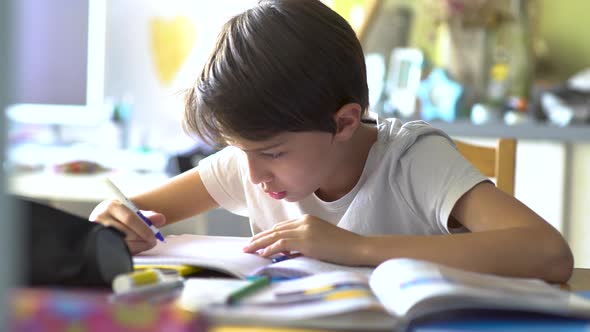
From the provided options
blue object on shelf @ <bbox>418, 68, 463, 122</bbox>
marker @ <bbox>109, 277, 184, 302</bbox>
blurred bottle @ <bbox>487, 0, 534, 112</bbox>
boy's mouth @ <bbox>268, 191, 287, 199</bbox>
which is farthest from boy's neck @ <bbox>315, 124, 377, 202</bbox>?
blurred bottle @ <bbox>487, 0, 534, 112</bbox>

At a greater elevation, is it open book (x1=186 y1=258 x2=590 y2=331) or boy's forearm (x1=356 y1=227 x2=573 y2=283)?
open book (x1=186 y1=258 x2=590 y2=331)

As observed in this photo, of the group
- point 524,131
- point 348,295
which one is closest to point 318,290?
point 348,295

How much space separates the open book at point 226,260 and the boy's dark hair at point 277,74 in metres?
0.12

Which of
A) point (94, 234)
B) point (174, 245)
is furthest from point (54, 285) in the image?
point (174, 245)

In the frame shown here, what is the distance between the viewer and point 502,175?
1370 millimetres


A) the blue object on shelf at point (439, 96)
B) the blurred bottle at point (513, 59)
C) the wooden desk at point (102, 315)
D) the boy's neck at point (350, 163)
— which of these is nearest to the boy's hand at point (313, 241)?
the boy's neck at point (350, 163)

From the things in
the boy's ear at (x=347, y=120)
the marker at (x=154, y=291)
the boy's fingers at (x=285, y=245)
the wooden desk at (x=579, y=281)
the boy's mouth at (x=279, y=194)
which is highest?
the boy's ear at (x=347, y=120)

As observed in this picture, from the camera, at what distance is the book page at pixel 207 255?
80cm

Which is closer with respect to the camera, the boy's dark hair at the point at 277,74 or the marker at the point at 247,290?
the marker at the point at 247,290

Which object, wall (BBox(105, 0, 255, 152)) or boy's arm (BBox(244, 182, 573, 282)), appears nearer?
boy's arm (BBox(244, 182, 573, 282))

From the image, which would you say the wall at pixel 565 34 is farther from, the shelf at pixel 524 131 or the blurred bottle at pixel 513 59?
the shelf at pixel 524 131

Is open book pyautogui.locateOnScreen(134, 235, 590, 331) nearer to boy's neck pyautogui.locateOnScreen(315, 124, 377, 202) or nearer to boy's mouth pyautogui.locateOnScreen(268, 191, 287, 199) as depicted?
boy's mouth pyautogui.locateOnScreen(268, 191, 287, 199)

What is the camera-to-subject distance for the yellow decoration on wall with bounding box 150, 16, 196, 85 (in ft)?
9.20

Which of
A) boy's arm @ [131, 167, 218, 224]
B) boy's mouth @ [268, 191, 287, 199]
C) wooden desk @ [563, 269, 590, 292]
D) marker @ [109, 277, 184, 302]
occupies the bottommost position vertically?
wooden desk @ [563, 269, 590, 292]
